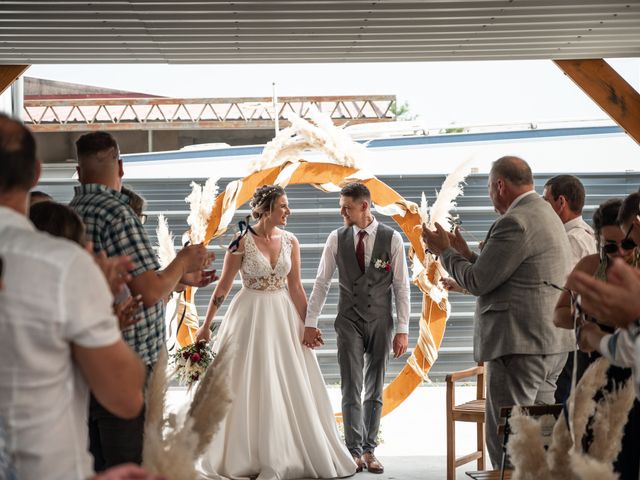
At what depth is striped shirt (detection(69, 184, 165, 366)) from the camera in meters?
3.24

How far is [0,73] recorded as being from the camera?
5844mm

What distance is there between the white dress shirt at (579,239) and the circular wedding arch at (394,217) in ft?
4.77

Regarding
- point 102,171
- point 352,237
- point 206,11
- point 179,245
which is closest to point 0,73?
point 206,11

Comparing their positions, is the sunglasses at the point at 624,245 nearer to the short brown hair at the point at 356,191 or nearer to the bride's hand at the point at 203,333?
the short brown hair at the point at 356,191

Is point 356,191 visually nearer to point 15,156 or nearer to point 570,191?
point 570,191

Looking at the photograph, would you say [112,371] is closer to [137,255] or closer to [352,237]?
[137,255]

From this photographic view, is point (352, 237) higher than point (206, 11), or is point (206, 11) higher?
point (206, 11)

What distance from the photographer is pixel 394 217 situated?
6922 mm

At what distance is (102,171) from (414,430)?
17.4ft

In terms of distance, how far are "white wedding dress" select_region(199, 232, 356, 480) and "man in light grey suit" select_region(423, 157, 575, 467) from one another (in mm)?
1761

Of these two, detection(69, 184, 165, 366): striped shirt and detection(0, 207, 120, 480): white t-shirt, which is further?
detection(69, 184, 165, 366): striped shirt

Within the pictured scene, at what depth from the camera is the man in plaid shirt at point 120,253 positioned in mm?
3092

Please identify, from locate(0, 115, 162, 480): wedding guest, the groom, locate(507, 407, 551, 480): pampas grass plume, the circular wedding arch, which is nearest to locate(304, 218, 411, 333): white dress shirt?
the groom

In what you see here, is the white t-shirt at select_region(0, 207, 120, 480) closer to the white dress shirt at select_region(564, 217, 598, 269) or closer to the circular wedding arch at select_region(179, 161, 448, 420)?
the white dress shirt at select_region(564, 217, 598, 269)
